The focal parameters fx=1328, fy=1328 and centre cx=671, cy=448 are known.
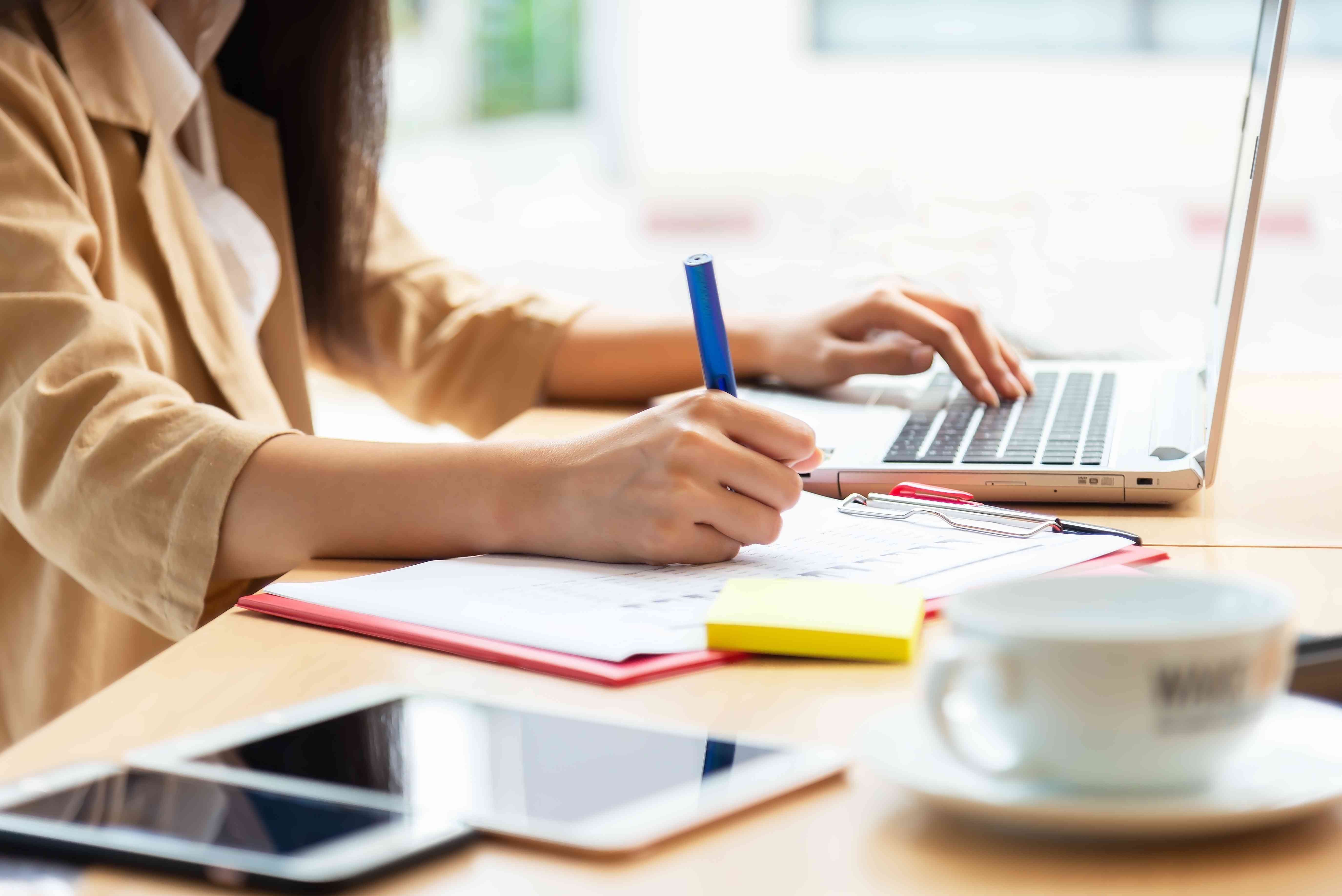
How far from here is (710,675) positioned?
492mm

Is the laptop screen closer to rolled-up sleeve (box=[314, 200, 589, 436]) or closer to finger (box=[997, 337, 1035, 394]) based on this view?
finger (box=[997, 337, 1035, 394])

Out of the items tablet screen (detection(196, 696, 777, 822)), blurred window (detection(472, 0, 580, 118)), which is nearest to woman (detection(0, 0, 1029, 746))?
tablet screen (detection(196, 696, 777, 822))

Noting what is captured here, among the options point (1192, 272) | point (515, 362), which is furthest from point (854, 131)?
point (515, 362)

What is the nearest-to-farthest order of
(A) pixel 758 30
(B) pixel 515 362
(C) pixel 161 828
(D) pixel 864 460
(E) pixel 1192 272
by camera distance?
(C) pixel 161 828
(D) pixel 864 460
(B) pixel 515 362
(E) pixel 1192 272
(A) pixel 758 30

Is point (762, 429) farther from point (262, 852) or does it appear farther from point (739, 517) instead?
point (262, 852)

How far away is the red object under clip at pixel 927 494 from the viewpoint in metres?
0.72

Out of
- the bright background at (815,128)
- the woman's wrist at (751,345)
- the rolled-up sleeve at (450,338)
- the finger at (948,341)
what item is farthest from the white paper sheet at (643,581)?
the bright background at (815,128)

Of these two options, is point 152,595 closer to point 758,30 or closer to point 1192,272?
point 1192,272

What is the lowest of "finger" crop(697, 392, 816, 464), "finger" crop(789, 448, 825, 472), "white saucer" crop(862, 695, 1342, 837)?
"finger" crop(789, 448, 825, 472)

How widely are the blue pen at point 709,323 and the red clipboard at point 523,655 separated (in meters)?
0.20

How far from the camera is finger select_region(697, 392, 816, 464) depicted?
2.08 feet

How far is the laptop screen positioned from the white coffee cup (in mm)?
378

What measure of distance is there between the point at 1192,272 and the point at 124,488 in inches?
149

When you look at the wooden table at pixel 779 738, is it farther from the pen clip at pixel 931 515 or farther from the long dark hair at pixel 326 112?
the long dark hair at pixel 326 112
